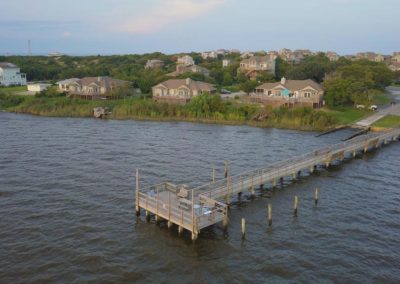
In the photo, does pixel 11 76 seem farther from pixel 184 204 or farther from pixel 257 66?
pixel 184 204

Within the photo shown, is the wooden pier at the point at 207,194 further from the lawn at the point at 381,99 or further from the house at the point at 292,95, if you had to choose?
the lawn at the point at 381,99

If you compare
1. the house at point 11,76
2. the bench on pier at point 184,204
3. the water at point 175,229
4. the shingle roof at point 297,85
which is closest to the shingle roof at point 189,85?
the shingle roof at point 297,85

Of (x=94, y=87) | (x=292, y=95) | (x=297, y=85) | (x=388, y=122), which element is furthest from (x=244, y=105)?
(x=94, y=87)

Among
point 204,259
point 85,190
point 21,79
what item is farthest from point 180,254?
point 21,79

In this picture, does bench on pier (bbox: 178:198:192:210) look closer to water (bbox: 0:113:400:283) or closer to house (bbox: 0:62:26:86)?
water (bbox: 0:113:400:283)

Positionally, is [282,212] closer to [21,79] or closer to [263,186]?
[263,186]

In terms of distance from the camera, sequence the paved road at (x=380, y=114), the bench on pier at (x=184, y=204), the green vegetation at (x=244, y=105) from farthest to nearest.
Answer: the green vegetation at (x=244, y=105) < the paved road at (x=380, y=114) < the bench on pier at (x=184, y=204)
